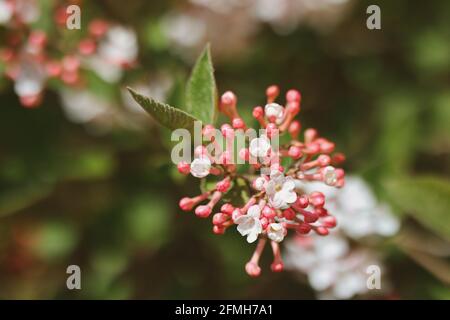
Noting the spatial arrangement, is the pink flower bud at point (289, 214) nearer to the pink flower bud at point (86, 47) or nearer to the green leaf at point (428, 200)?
the green leaf at point (428, 200)

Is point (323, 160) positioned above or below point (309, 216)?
above

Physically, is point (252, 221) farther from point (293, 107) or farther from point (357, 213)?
point (357, 213)

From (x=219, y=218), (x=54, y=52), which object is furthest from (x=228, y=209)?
(x=54, y=52)

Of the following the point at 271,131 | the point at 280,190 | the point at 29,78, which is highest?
the point at 29,78

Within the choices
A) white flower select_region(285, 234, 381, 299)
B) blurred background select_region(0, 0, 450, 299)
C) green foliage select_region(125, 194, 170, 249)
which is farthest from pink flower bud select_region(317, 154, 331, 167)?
green foliage select_region(125, 194, 170, 249)

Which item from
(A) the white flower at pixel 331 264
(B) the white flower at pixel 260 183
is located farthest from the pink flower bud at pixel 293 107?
(A) the white flower at pixel 331 264

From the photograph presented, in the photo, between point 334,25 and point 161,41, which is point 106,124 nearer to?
point 161,41
